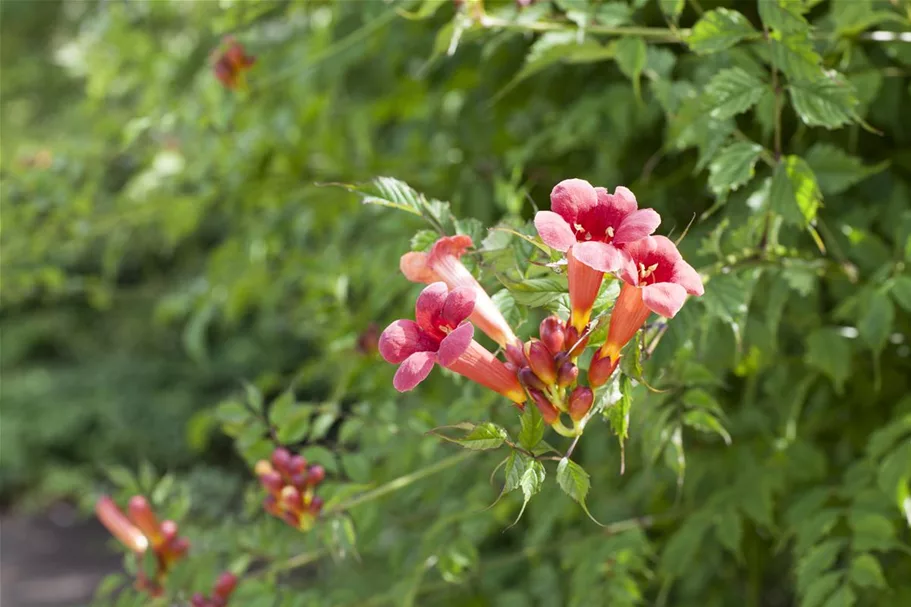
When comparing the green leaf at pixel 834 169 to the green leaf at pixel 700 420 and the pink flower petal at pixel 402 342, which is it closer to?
the green leaf at pixel 700 420

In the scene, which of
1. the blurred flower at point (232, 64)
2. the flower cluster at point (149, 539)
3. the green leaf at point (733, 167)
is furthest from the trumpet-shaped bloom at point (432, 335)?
the blurred flower at point (232, 64)

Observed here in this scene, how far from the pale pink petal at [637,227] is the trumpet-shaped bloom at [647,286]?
0.01 m

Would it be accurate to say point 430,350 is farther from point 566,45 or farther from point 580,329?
point 566,45

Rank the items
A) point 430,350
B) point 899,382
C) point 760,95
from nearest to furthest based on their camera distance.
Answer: point 430,350
point 760,95
point 899,382

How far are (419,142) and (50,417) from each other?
6722 mm

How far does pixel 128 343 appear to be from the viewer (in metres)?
9.72

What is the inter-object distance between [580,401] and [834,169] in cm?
91

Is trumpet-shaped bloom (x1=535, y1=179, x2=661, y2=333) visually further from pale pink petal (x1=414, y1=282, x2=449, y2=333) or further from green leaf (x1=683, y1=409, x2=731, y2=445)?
green leaf (x1=683, y1=409, x2=731, y2=445)

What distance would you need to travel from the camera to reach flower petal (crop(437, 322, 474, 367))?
1.03m

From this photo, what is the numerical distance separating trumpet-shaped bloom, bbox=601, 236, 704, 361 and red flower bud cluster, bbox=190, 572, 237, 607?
1.24m

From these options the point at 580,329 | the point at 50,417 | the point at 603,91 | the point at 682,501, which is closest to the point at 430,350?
the point at 580,329

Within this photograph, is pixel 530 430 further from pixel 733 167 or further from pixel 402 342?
pixel 733 167

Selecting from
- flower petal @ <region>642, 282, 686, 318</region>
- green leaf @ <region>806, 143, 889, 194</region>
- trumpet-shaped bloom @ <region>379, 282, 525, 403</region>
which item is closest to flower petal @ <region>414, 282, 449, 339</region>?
trumpet-shaped bloom @ <region>379, 282, 525, 403</region>

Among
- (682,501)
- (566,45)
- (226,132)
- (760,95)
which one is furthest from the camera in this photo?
(226,132)
